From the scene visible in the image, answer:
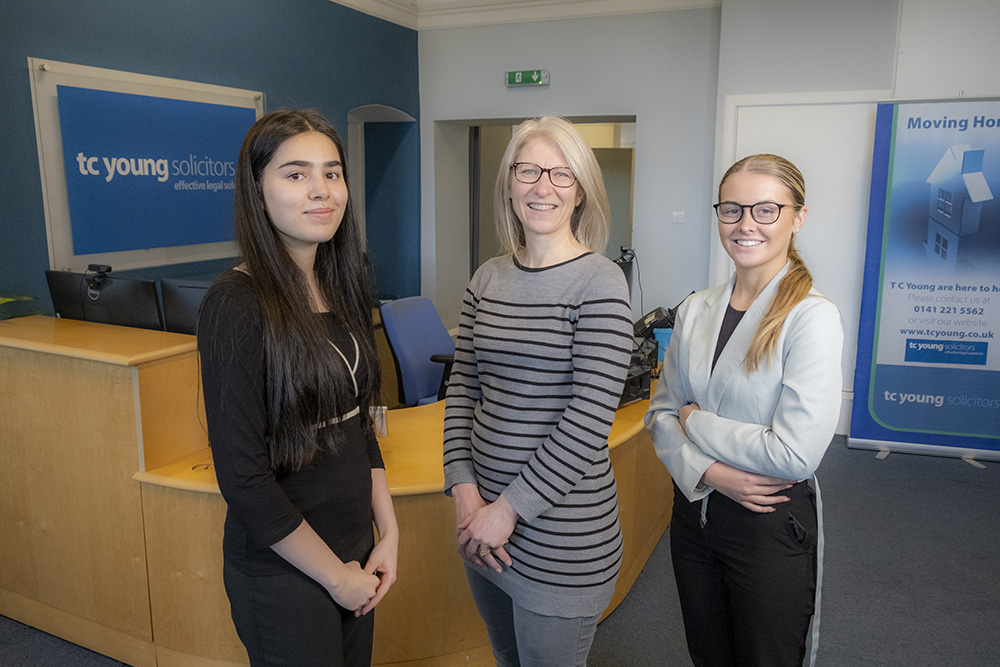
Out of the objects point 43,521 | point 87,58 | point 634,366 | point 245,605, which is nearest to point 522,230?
point 245,605

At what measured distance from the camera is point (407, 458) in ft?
7.82

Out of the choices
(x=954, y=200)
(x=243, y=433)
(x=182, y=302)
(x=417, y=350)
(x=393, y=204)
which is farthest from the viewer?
(x=393, y=204)

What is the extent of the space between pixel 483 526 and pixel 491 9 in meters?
5.51

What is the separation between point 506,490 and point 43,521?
198cm

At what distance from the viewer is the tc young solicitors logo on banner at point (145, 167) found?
355 centimetres

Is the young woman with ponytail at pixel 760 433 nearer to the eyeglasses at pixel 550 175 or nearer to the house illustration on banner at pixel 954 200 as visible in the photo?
the eyeglasses at pixel 550 175

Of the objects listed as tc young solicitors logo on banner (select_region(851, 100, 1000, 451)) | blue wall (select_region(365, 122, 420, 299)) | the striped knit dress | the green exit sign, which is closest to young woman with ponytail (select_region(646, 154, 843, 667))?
the striped knit dress

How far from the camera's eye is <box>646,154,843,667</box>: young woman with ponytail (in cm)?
140

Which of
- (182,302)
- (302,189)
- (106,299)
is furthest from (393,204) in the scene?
(302,189)

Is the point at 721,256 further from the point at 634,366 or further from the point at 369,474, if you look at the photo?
the point at 369,474

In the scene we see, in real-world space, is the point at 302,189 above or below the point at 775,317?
above

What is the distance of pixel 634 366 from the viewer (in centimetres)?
288

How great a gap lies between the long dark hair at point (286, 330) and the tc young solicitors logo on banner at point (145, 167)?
9.35 feet

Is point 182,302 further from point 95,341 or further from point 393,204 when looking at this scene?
point 393,204
